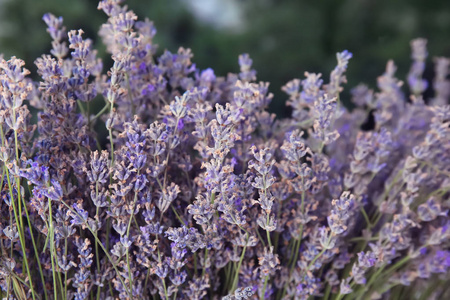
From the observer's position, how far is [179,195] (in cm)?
51

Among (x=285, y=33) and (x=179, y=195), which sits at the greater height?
(x=285, y=33)

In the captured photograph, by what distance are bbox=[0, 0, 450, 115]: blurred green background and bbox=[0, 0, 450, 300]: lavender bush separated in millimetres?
1735

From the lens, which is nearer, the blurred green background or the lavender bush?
the lavender bush

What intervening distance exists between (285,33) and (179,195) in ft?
6.84

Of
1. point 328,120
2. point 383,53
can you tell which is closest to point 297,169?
point 328,120

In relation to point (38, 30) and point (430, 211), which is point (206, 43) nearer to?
point (38, 30)

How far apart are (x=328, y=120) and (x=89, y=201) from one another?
25 cm

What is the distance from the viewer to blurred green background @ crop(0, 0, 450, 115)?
7.60ft

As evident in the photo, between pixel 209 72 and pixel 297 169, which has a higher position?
pixel 209 72

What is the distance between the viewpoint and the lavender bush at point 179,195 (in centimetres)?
43

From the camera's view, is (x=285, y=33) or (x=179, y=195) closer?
(x=179, y=195)

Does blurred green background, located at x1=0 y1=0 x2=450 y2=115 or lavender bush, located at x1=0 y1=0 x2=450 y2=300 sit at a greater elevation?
blurred green background, located at x1=0 y1=0 x2=450 y2=115

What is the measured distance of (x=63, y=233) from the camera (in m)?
0.44

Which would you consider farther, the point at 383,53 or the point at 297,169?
the point at 383,53
